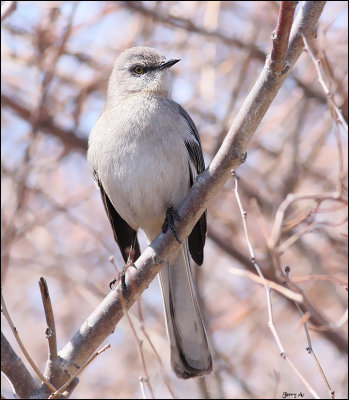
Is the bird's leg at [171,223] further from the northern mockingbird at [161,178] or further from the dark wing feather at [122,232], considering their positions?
the dark wing feather at [122,232]

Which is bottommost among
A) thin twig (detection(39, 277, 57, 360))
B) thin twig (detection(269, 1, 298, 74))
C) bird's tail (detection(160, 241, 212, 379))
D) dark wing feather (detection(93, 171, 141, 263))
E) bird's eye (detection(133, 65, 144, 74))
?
thin twig (detection(39, 277, 57, 360))

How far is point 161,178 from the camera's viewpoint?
405 centimetres

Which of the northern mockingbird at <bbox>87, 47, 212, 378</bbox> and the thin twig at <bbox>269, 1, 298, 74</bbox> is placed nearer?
the thin twig at <bbox>269, 1, 298, 74</bbox>

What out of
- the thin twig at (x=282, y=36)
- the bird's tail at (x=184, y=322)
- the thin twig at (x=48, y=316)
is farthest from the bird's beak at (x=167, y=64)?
the thin twig at (x=48, y=316)

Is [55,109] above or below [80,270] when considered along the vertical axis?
above

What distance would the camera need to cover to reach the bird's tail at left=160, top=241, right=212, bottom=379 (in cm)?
392

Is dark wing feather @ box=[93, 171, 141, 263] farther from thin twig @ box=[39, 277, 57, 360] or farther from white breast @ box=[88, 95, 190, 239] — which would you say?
thin twig @ box=[39, 277, 57, 360]

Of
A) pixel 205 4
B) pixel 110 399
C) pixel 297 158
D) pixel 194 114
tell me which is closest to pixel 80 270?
pixel 110 399

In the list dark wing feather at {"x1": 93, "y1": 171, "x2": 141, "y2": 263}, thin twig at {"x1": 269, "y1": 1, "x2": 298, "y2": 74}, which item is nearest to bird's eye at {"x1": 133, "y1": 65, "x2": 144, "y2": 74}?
dark wing feather at {"x1": 93, "y1": 171, "x2": 141, "y2": 263}

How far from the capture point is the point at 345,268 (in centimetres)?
562

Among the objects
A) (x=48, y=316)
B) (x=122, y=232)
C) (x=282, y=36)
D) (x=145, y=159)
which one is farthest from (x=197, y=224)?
(x=282, y=36)

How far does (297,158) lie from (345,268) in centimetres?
118

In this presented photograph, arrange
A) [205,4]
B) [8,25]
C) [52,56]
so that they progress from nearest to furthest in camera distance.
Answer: [52,56] → [8,25] → [205,4]

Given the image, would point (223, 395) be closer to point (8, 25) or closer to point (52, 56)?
point (52, 56)
